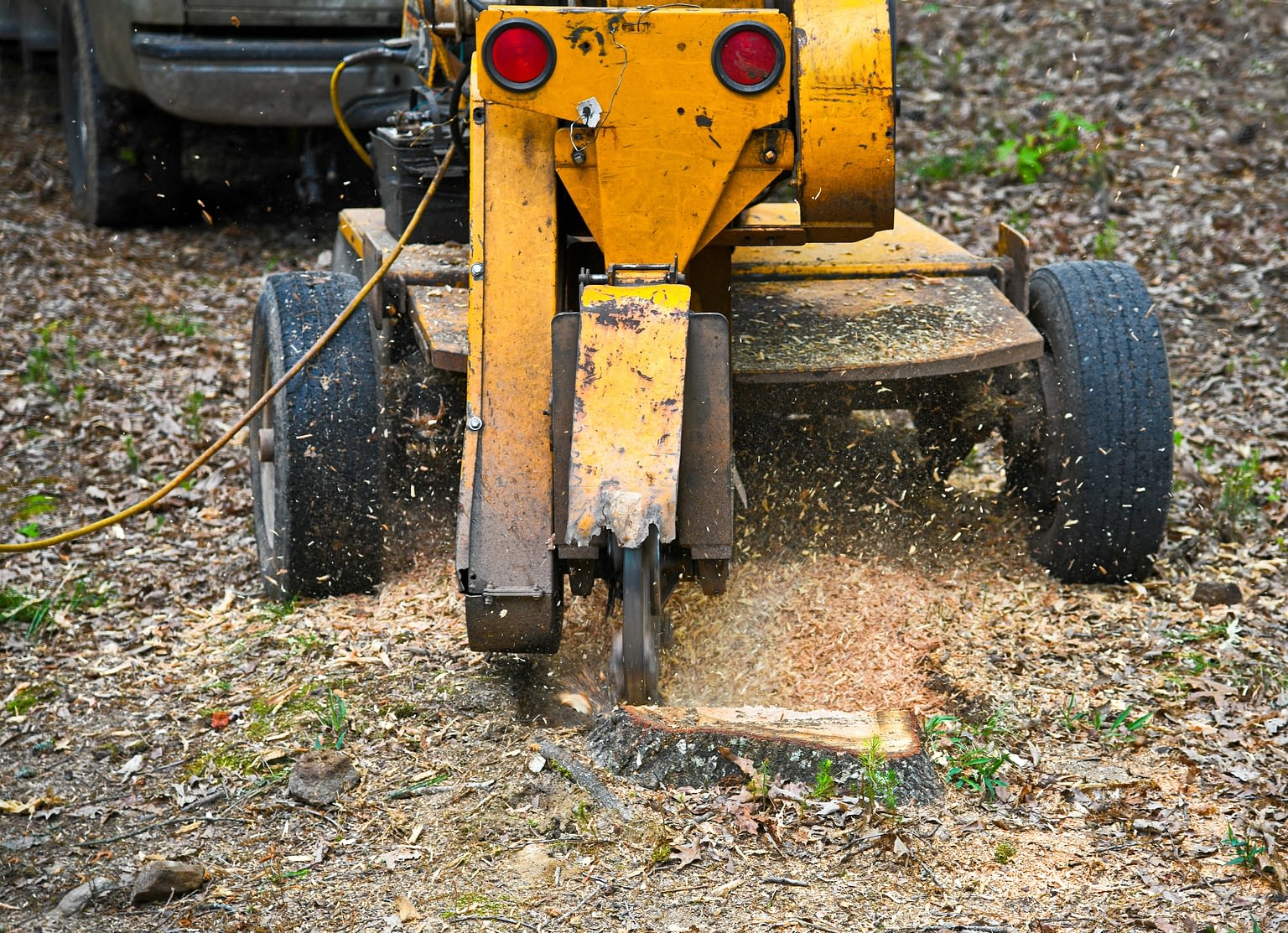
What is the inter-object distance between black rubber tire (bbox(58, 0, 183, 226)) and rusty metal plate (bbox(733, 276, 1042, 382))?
16.3ft

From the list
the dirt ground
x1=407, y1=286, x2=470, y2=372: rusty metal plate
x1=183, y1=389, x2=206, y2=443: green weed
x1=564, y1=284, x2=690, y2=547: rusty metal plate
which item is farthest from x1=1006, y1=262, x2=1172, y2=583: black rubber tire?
x1=183, y1=389, x2=206, y2=443: green weed

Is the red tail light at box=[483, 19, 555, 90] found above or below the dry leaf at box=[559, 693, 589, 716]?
above

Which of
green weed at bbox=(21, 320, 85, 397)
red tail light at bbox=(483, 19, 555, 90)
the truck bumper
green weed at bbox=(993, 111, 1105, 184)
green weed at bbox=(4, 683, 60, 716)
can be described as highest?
red tail light at bbox=(483, 19, 555, 90)

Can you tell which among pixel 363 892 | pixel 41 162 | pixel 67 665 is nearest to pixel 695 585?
pixel 363 892

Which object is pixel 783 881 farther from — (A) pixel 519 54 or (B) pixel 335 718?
(A) pixel 519 54

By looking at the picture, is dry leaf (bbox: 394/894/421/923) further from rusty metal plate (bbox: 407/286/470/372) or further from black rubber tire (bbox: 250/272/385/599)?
black rubber tire (bbox: 250/272/385/599)

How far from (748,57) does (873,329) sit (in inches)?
45.8

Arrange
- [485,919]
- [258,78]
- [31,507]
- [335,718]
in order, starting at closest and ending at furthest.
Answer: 1. [485,919]
2. [335,718]
3. [31,507]
4. [258,78]

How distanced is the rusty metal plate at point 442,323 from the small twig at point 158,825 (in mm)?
1294

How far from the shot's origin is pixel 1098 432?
4184 millimetres

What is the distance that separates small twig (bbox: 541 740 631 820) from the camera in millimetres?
3104

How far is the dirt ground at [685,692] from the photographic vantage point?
2926 millimetres

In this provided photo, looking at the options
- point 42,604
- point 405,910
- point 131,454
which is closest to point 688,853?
point 405,910

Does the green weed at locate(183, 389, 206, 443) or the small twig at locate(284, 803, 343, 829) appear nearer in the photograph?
the small twig at locate(284, 803, 343, 829)
